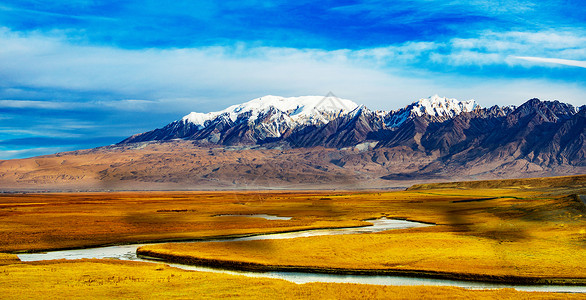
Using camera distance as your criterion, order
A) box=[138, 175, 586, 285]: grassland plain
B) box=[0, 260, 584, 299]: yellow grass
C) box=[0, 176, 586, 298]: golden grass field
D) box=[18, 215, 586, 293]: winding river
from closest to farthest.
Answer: box=[0, 260, 584, 299]: yellow grass
box=[0, 176, 586, 298]: golden grass field
box=[18, 215, 586, 293]: winding river
box=[138, 175, 586, 285]: grassland plain

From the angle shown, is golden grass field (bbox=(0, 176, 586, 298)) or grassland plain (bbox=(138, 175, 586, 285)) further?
grassland plain (bbox=(138, 175, 586, 285))

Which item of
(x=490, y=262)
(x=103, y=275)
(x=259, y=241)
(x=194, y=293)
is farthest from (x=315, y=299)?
(x=259, y=241)

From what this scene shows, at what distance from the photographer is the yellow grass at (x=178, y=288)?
30.6 meters

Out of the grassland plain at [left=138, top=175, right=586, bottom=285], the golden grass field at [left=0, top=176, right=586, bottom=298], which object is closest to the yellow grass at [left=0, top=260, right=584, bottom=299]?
the golden grass field at [left=0, top=176, right=586, bottom=298]

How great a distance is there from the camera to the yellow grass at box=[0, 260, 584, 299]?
100 ft

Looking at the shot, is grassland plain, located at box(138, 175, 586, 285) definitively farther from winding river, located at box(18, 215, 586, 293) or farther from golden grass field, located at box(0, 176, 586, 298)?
winding river, located at box(18, 215, 586, 293)

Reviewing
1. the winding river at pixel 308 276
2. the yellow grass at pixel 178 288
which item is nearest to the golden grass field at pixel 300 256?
the yellow grass at pixel 178 288

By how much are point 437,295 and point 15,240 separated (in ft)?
155

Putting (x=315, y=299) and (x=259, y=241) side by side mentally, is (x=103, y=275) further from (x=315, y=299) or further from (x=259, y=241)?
(x=259, y=241)

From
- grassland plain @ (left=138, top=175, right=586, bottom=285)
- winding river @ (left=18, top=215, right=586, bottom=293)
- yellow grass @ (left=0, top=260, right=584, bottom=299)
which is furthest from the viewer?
grassland plain @ (left=138, top=175, right=586, bottom=285)

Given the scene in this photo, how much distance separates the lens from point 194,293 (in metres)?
31.3

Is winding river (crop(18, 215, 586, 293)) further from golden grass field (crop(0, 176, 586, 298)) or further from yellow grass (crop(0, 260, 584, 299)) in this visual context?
yellow grass (crop(0, 260, 584, 299))

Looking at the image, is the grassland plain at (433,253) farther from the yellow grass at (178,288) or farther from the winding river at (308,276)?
the yellow grass at (178,288)

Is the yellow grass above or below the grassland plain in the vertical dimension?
above
